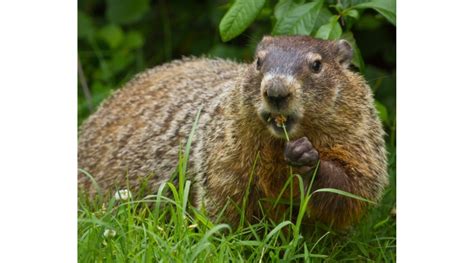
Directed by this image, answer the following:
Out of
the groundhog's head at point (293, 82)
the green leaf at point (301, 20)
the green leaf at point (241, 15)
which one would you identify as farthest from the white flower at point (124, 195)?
the green leaf at point (301, 20)

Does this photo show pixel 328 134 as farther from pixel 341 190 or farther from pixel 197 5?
pixel 197 5

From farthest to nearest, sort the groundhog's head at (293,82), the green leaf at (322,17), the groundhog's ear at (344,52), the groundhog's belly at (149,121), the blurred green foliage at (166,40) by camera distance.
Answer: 1. the blurred green foliage at (166,40)
2. the groundhog's belly at (149,121)
3. the green leaf at (322,17)
4. the groundhog's ear at (344,52)
5. the groundhog's head at (293,82)

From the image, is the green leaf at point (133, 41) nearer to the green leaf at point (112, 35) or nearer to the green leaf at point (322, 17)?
the green leaf at point (112, 35)

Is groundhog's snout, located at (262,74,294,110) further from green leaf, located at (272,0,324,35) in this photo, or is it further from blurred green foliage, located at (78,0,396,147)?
blurred green foliage, located at (78,0,396,147)

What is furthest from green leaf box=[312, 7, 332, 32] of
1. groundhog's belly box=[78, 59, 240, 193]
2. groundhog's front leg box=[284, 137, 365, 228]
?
groundhog's front leg box=[284, 137, 365, 228]

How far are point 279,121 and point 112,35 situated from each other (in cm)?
320

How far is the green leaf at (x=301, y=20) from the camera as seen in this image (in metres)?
3.86

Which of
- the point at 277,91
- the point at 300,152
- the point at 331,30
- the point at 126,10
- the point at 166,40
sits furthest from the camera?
the point at 166,40

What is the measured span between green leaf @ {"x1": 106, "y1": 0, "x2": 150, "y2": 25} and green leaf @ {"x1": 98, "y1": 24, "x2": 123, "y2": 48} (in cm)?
6

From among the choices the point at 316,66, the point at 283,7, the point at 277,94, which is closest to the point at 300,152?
the point at 277,94

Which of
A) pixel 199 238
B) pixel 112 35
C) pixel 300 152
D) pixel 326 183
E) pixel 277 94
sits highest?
pixel 277 94

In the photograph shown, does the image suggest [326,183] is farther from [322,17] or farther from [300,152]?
[322,17]

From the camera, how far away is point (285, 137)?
3.31 metres
